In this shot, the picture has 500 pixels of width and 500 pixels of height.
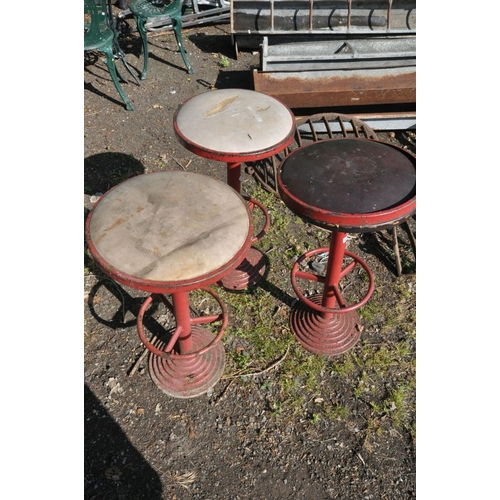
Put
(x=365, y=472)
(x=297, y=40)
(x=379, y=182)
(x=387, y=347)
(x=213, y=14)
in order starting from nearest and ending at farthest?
(x=379, y=182) → (x=365, y=472) → (x=387, y=347) → (x=297, y=40) → (x=213, y=14)

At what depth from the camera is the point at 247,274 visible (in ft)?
12.0

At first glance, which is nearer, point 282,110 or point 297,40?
point 282,110

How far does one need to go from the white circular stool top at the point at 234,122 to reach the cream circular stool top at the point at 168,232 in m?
0.44

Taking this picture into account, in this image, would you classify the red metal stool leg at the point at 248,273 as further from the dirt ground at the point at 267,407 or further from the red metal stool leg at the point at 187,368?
the red metal stool leg at the point at 187,368

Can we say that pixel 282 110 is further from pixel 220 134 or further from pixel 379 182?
pixel 379 182

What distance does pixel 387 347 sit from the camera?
3238 millimetres

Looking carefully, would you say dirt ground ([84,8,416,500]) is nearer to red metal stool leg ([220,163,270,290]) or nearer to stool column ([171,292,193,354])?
red metal stool leg ([220,163,270,290])

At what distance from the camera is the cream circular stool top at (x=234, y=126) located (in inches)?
104

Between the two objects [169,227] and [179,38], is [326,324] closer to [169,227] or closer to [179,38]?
[169,227]

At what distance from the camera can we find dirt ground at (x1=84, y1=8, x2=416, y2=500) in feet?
8.41

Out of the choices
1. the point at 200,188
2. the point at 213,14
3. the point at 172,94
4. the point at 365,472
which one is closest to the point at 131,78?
the point at 172,94

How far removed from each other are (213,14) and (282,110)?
5.91 metres

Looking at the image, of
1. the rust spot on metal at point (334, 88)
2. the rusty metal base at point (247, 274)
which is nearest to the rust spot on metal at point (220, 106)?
the rusty metal base at point (247, 274)

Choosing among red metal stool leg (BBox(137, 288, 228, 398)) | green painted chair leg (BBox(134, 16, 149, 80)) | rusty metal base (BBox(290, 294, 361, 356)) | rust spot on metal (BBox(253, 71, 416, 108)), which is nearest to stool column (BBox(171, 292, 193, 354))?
red metal stool leg (BBox(137, 288, 228, 398))
